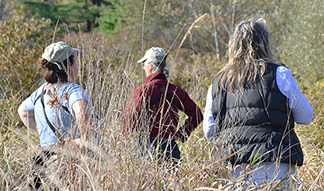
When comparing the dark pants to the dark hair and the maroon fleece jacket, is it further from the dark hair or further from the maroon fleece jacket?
the dark hair

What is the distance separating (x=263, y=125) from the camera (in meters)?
2.07

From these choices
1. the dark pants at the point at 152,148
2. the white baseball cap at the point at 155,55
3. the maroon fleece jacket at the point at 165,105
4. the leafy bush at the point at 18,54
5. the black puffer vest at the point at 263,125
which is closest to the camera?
the black puffer vest at the point at 263,125

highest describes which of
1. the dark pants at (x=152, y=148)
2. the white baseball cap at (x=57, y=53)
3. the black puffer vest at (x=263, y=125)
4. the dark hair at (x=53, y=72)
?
the white baseball cap at (x=57, y=53)

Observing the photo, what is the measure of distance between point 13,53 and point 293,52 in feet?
32.9

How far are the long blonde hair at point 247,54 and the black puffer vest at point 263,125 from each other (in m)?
0.06

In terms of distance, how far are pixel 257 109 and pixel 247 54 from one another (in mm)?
380

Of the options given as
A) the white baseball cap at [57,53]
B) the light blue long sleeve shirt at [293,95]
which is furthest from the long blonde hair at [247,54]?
the white baseball cap at [57,53]

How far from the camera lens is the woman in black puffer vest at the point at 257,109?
6.69 ft

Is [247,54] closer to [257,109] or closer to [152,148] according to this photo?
[257,109]

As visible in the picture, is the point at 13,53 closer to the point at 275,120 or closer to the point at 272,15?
the point at 275,120

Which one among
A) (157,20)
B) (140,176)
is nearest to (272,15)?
(157,20)

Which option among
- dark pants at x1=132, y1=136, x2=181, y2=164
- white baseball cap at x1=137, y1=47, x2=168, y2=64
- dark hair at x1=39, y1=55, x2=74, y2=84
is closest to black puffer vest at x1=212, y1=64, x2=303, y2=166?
dark pants at x1=132, y1=136, x2=181, y2=164

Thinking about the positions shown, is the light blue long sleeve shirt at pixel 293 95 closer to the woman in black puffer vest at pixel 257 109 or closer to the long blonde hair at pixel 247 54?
the woman in black puffer vest at pixel 257 109

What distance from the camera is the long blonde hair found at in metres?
2.11
